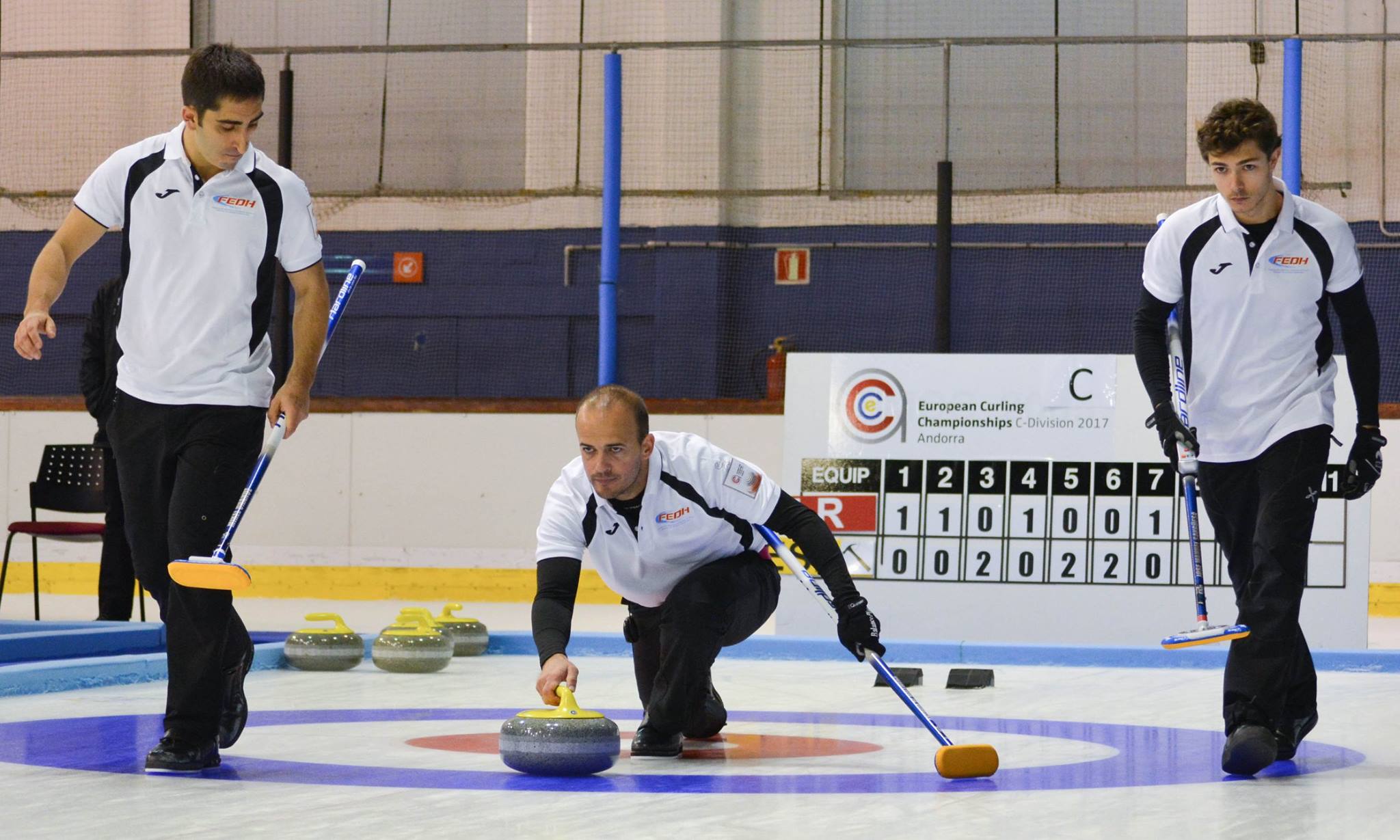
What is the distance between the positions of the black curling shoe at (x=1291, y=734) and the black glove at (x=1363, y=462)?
479 mm

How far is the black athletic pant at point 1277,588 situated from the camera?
364 cm

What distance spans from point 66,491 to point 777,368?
482 centimetres

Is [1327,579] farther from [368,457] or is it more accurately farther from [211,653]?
[368,457]

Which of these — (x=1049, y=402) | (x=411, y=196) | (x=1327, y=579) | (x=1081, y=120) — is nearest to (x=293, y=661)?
(x=1049, y=402)

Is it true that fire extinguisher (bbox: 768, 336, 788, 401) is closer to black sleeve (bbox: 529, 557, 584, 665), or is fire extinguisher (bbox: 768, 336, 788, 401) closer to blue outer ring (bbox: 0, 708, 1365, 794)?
blue outer ring (bbox: 0, 708, 1365, 794)

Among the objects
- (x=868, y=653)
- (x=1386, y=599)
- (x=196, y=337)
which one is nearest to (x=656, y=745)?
(x=868, y=653)

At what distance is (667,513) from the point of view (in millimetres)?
3691

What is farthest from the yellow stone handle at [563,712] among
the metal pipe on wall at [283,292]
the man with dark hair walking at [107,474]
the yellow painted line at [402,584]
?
the yellow painted line at [402,584]

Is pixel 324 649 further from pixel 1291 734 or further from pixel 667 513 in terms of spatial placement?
pixel 1291 734

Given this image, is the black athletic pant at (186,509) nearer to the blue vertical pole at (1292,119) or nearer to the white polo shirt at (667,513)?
the white polo shirt at (667,513)

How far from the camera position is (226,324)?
3543 mm

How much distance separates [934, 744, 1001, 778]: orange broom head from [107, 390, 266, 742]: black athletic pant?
1.38 metres

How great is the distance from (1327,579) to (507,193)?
6830 mm

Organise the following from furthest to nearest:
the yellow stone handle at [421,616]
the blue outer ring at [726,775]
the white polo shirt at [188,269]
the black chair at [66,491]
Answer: the black chair at [66,491] → the yellow stone handle at [421,616] → the white polo shirt at [188,269] → the blue outer ring at [726,775]
